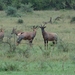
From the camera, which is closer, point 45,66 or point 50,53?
point 45,66

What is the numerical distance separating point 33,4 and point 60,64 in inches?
1748

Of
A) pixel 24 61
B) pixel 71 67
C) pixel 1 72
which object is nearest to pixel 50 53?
pixel 24 61

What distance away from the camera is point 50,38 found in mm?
19578

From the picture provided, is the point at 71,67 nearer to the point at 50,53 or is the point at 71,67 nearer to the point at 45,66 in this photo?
the point at 45,66

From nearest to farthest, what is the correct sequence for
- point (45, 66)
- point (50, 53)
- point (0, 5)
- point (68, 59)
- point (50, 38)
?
point (45, 66) < point (68, 59) < point (50, 53) < point (50, 38) < point (0, 5)

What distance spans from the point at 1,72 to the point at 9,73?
269 mm

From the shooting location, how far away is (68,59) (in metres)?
14.2

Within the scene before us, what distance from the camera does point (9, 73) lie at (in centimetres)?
1134

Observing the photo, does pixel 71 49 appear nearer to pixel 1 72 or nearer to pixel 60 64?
pixel 60 64

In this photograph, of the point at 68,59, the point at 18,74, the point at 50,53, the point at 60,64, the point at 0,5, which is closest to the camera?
the point at 18,74

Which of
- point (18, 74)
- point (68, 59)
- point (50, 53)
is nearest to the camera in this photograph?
point (18, 74)

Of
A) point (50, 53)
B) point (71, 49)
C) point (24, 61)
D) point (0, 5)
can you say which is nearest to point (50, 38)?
point (71, 49)

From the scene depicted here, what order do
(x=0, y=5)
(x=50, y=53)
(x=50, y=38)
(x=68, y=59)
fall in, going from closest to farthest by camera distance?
(x=68, y=59)
(x=50, y=53)
(x=50, y=38)
(x=0, y=5)

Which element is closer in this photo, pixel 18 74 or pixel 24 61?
pixel 18 74
